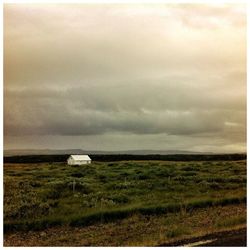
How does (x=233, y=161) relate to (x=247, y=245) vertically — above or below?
above

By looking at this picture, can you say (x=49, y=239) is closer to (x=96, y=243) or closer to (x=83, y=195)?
(x=96, y=243)

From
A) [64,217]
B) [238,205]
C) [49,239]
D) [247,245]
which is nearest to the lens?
[247,245]

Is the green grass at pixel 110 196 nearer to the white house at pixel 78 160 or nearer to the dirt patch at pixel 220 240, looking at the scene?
the dirt patch at pixel 220 240

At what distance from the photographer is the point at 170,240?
13617 mm

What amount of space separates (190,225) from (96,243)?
3.80m

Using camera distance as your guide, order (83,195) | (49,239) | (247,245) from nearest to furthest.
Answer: (247,245) → (49,239) → (83,195)

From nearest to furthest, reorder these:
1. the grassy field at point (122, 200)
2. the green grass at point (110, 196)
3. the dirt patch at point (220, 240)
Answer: the dirt patch at point (220, 240) < the grassy field at point (122, 200) < the green grass at point (110, 196)

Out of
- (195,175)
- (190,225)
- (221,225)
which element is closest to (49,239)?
(190,225)

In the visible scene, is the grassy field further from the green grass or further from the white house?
the white house

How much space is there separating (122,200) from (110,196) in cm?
93

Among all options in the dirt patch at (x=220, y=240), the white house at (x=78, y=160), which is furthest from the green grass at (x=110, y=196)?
the white house at (x=78, y=160)

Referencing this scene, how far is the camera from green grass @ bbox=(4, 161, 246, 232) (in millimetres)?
17406

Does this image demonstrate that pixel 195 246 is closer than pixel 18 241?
Yes

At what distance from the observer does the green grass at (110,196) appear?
1741 centimetres
